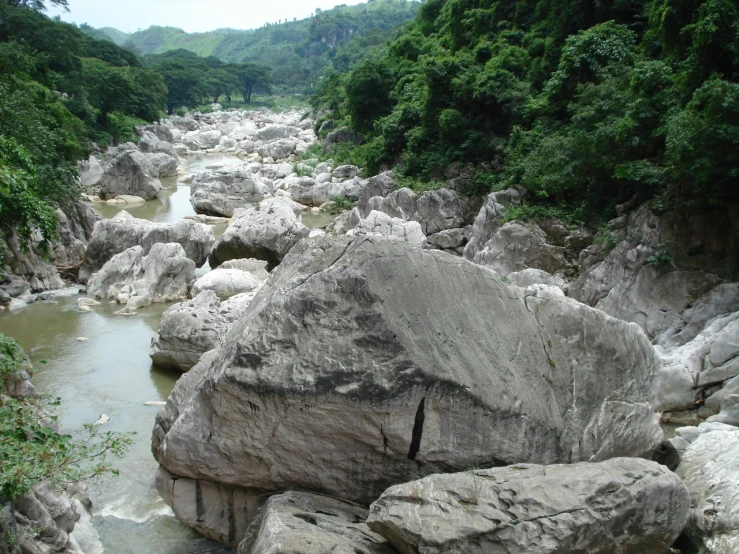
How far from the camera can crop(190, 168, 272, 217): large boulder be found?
88.7ft

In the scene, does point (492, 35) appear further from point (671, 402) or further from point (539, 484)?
point (539, 484)

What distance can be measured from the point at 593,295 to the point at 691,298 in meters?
2.21

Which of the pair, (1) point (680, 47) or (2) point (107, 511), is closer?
(2) point (107, 511)

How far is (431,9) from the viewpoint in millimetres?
41500

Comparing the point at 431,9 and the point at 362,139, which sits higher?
the point at 431,9

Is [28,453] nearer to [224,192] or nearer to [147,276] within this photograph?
[147,276]

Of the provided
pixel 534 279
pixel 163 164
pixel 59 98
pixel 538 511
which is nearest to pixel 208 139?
pixel 163 164

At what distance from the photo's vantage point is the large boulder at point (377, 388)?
19.9 feet

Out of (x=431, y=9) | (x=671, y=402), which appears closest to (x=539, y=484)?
(x=671, y=402)

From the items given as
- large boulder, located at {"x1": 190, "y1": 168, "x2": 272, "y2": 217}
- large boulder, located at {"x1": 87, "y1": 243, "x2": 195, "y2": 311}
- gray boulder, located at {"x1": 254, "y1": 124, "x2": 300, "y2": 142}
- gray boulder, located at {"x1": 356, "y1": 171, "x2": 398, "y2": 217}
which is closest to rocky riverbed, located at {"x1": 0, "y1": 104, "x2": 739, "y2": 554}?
large boulder, located at {"x1": 87, "y1": 243, "x2": 195, "y2": 311}

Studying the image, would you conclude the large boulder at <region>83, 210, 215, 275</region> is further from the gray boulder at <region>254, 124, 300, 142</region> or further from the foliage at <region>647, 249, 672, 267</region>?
the gray boulder at <region>254, 124, 300, 142</region>

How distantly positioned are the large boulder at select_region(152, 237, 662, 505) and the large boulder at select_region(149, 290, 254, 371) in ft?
17.5

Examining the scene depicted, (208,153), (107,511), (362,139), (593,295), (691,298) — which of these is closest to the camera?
(107,511)

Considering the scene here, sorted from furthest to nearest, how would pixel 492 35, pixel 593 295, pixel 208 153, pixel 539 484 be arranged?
pixel 208 153, pixel 492 35, pixel 593 295, pixel 539 484
